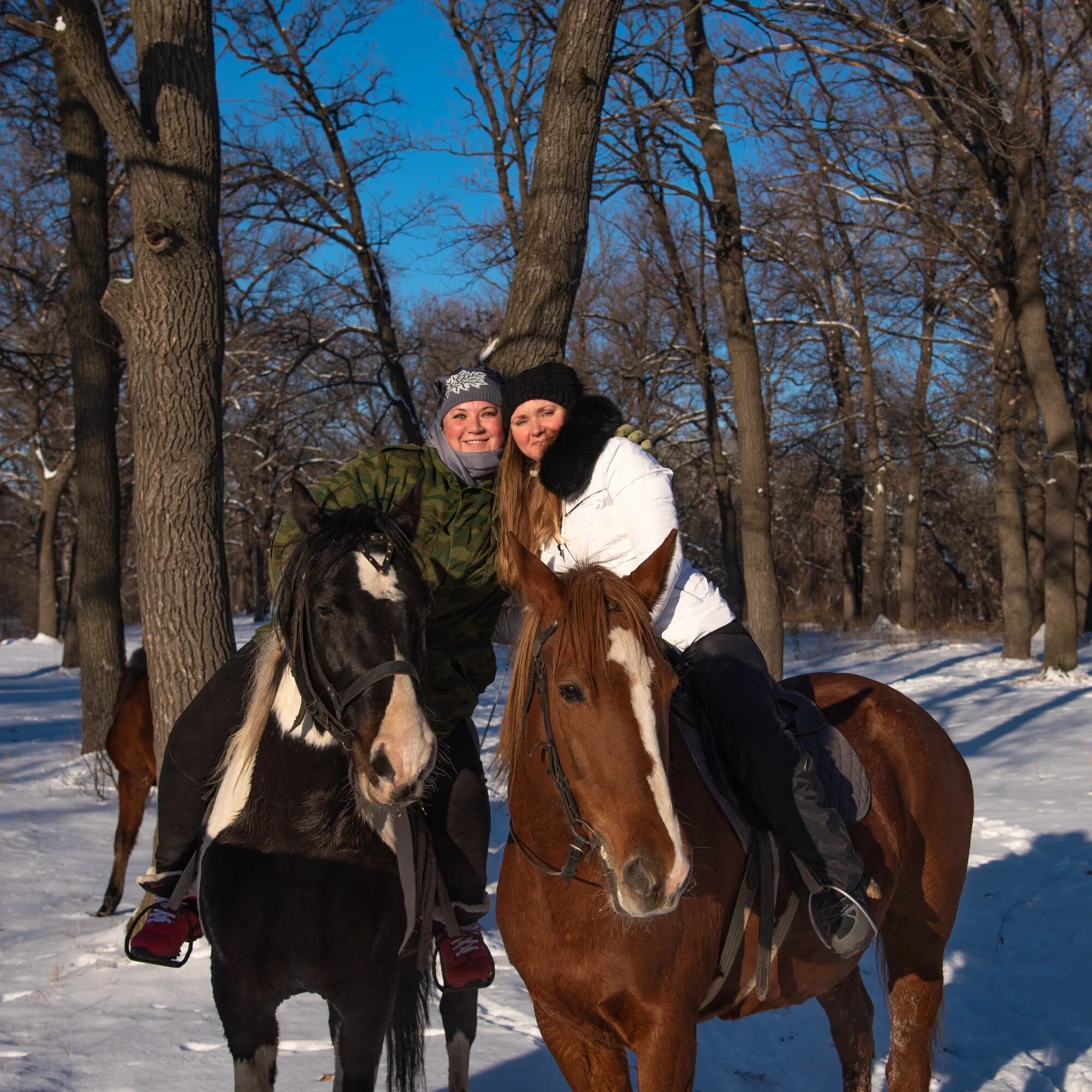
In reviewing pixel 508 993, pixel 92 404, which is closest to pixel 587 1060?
pixel 508 993

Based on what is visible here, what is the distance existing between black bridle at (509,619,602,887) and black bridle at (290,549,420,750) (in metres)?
0.32

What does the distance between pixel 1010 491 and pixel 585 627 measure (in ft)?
57.7

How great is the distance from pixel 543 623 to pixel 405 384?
1357 centimetres

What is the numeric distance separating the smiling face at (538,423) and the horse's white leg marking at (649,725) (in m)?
0.99

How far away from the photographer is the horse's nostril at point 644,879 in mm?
2229

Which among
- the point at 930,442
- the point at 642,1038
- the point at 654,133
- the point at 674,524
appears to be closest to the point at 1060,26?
the point at 654,133

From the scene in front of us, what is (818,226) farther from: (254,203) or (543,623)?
(543,623)

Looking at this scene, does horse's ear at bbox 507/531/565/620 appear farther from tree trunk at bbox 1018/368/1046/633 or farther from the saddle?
tree trunk at bbox 1018/368/1046/633

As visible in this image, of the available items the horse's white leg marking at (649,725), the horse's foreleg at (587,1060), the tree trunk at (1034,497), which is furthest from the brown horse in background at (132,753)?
the tree trunk at (1034,497)

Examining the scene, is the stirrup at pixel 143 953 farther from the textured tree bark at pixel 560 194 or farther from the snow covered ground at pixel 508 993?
the textured tree bark at pixel 560 194

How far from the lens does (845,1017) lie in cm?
395

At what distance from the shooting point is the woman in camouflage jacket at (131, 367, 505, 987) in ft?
10.6

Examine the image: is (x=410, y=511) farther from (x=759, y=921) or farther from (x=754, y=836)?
(x=759, y=921)

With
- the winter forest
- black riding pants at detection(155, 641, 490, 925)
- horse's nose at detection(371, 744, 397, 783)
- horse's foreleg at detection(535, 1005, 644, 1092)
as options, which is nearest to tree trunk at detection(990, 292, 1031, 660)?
the winter forest
